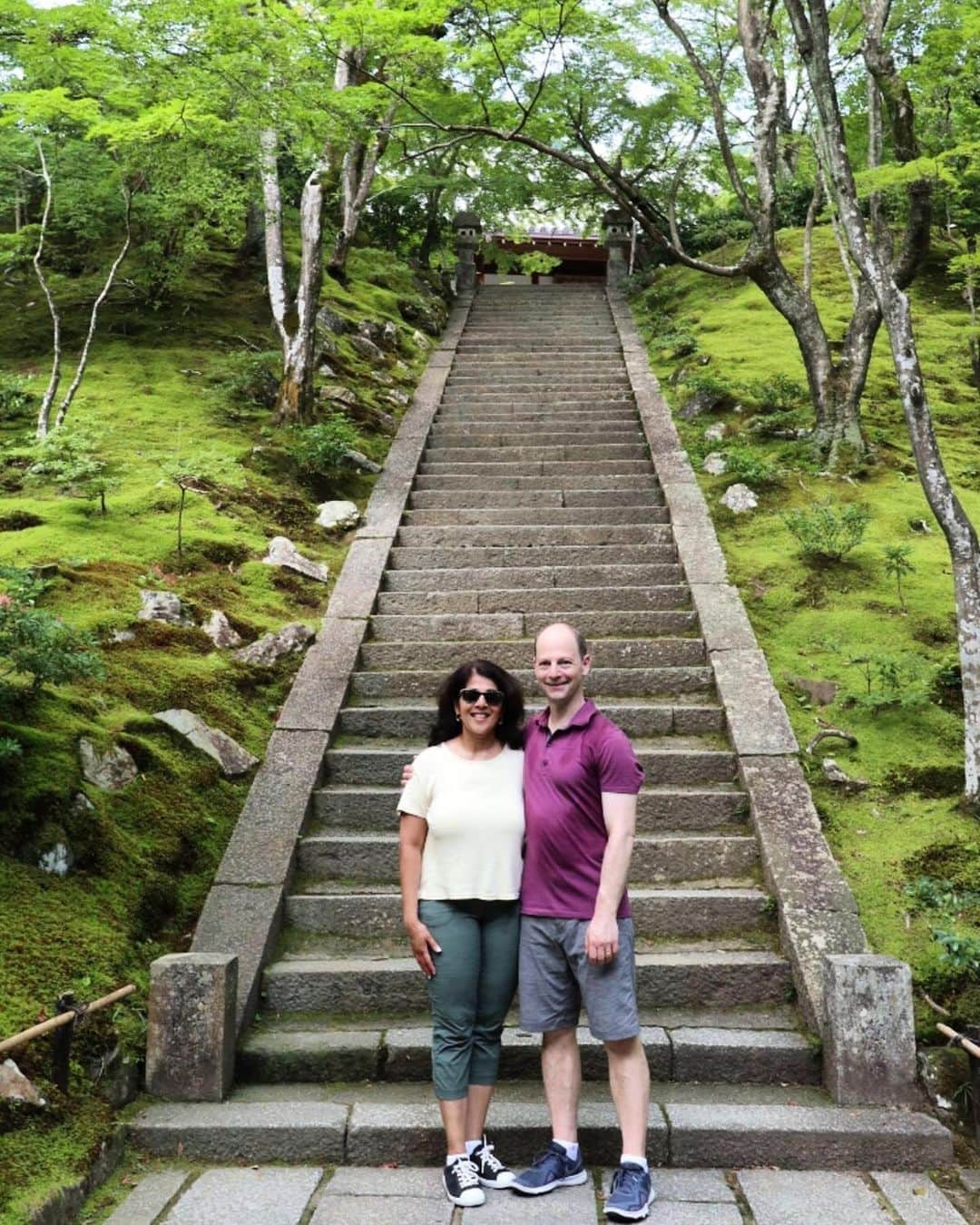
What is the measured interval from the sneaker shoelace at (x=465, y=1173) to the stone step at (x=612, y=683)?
361 centimetres

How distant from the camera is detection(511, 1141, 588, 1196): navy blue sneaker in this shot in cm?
341

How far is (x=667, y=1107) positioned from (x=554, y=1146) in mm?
670

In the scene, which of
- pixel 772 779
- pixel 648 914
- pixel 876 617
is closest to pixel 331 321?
pixel 876 617

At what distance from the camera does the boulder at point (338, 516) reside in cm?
903

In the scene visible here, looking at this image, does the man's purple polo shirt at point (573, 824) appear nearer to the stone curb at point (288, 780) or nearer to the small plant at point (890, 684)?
the stone curb at point (288, 780)

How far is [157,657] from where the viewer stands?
643 centimetres

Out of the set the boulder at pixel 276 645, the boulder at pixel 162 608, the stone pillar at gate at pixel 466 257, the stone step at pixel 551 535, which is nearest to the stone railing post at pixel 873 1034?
the boulder at pixel 276 645

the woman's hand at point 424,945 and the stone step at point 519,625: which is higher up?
the woman's hand at point 424,945

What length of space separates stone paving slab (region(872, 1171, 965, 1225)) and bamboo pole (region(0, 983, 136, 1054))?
9.53ft

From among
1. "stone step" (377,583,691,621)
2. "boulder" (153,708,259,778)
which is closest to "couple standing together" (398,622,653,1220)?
"boulder" (153,708,259,778)

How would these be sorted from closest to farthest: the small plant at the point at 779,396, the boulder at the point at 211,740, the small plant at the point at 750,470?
the boulder at the point at 211,740
the small plant at the point at 750,470
the small plant at the point at 779,396

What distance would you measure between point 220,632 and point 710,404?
22.5ft

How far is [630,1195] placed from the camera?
3291mm

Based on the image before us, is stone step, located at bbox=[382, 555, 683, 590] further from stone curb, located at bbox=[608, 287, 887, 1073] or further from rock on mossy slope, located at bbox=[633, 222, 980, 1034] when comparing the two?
rock on mossy slope, located at bbox=[633, 222, 980, 1034]
